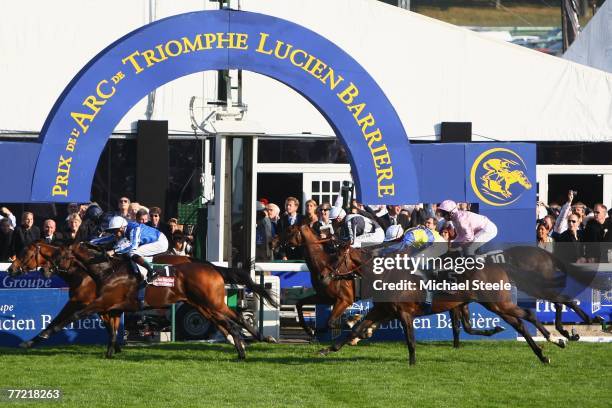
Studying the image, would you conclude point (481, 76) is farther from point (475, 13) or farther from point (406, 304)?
point (475, 13)

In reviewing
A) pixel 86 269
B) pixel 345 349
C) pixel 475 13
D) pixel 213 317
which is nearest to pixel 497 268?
pixel 345 349

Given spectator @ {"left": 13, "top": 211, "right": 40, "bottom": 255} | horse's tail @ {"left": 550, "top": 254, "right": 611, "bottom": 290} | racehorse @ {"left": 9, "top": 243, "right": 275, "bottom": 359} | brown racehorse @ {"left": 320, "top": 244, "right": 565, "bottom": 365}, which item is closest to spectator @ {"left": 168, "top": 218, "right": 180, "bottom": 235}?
spectator @ {"left": 13, "top": 211, "right": 40, "bottom": 255}

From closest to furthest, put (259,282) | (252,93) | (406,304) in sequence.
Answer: (406,304)
(259,282)
(252,93)

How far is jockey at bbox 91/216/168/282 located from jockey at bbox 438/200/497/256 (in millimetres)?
3398

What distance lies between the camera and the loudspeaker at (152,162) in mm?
18703

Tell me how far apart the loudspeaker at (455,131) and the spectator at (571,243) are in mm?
2925

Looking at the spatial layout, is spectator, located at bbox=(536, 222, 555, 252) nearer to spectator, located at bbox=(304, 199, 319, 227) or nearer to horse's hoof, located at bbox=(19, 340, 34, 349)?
spectator, located at bbox=(304, 199, 319, 227)

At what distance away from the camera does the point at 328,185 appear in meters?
19.9

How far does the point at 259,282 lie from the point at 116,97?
10.5 ft

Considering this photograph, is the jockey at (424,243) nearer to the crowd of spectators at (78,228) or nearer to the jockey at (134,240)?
the jockey at (134,240)

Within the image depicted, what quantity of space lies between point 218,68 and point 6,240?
172 inches

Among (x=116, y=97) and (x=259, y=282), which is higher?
(x=116, y=97)

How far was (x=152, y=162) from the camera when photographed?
18750mm

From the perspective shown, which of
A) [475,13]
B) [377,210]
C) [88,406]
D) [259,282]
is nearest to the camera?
[88,406]
